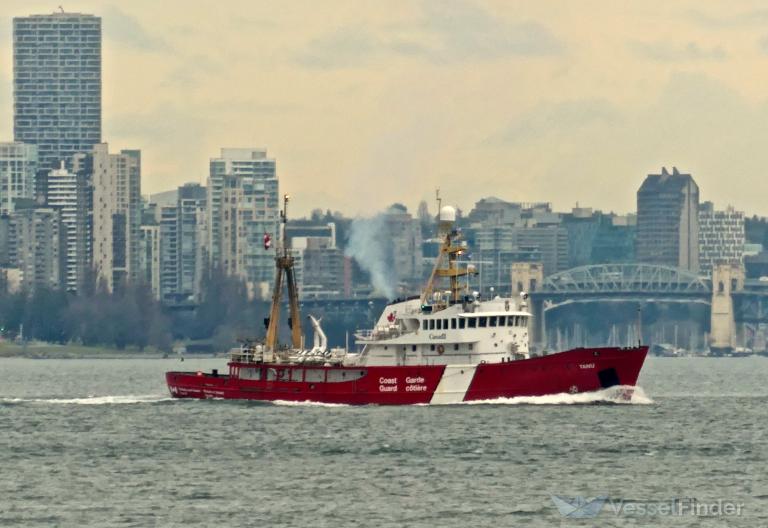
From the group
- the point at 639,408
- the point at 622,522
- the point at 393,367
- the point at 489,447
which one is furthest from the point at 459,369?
the point at 622,522

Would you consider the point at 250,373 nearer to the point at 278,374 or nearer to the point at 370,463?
the point at 278,374

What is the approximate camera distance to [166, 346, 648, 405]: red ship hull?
96.6 meters

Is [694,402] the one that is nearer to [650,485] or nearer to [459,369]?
[459,369]

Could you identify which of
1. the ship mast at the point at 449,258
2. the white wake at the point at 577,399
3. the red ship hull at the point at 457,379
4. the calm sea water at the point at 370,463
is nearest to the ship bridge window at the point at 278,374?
the red ship hull at the point at 457,379

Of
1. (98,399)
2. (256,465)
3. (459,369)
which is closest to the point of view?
(256,465)

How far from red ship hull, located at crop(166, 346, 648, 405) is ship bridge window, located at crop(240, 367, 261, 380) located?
114 centimetres

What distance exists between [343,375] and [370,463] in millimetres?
22927

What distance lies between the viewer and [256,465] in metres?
76.1

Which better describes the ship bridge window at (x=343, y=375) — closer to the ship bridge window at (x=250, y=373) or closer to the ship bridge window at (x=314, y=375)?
the ship bridge window at (x=314, y=375)

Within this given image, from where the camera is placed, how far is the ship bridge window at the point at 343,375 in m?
98.5

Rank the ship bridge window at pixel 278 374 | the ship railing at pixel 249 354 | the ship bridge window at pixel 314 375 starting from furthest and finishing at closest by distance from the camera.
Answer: the ship railing at pixel 249 354, the ship bridge window at pixel 278 374, the ship bridge window at pixel 314 375

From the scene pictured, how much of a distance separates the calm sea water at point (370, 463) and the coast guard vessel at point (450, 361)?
1095 millimetres

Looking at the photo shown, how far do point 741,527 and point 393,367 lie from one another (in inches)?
1489

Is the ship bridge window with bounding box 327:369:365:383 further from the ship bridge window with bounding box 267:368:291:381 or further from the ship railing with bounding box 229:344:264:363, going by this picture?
the ship railing with bounding box 229:344:264:363
